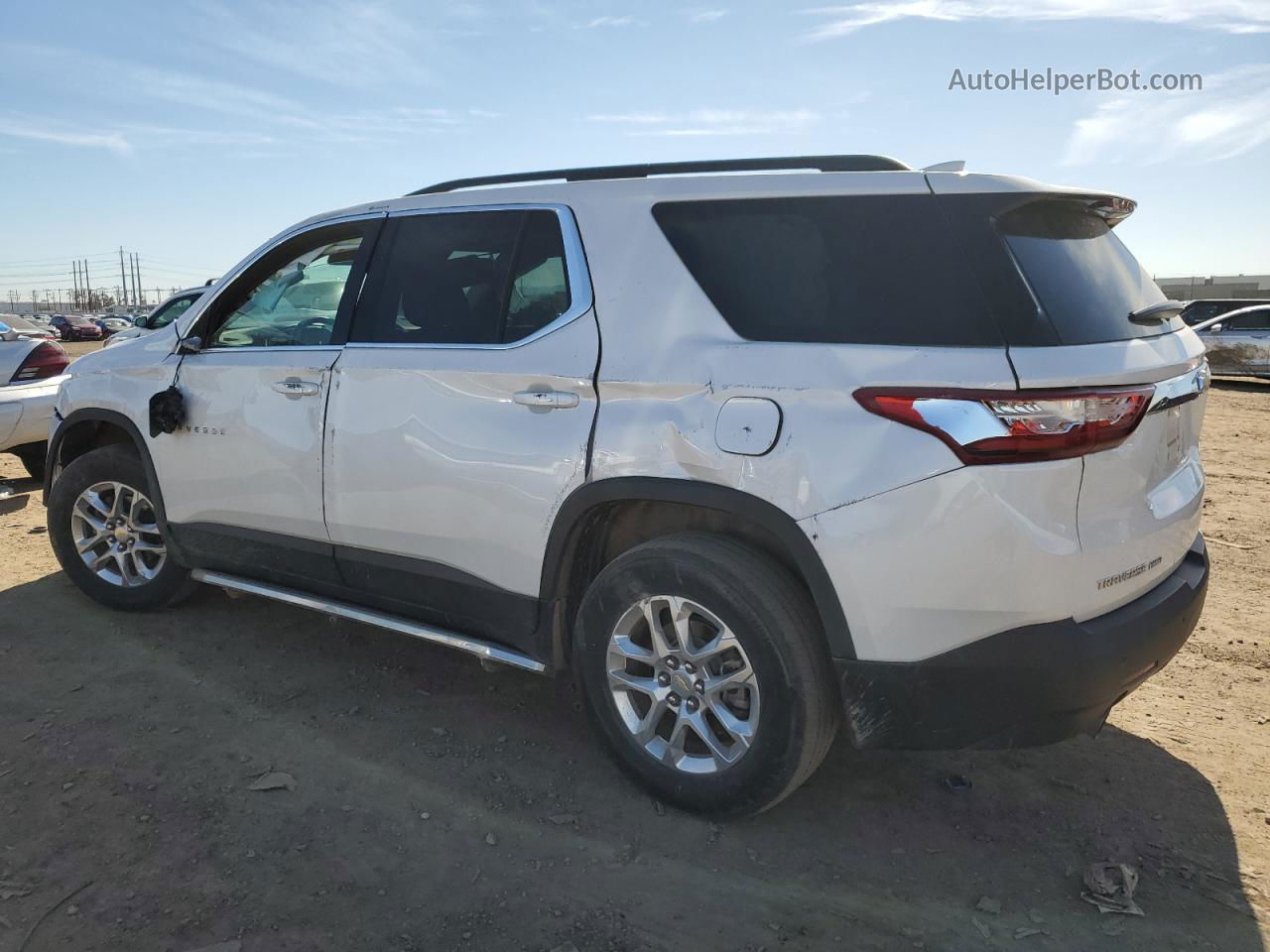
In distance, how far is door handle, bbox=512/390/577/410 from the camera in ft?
10.5

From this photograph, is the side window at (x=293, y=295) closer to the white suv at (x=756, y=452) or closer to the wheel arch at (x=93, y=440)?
the white suv at (x=756, y=452)

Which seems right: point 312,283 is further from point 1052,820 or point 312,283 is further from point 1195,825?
point 1195,825

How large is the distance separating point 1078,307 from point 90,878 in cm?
316

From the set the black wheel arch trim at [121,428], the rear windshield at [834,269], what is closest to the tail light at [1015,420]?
the rear windshield at [834,269]

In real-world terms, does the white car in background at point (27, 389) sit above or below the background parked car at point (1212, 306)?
below

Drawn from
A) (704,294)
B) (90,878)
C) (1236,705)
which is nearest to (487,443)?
(704,294)

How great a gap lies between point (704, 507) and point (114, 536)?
11.1 feet

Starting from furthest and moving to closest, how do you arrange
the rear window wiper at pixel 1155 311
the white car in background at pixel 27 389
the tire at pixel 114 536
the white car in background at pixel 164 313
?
the white car in background at pixel 164 313 < the white car in background at pixel 27 389 < the tire at pixel 114 536 < the rear window wiper at pixel 1155 311

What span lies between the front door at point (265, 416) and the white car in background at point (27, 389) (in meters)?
3.79

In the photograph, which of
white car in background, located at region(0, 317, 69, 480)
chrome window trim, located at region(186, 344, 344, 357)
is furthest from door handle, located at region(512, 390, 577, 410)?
white car in background, located at region(0, 317, 69, 480)

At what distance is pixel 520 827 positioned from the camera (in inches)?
122

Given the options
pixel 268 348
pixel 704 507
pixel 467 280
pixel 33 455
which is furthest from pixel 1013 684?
pixel 33 455

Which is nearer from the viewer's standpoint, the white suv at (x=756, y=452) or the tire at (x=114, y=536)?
the white suv at (x=756, y=452)

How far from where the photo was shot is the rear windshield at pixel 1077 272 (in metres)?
2.65
